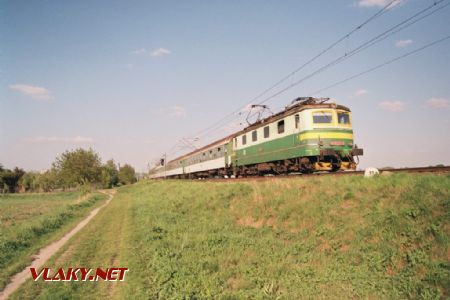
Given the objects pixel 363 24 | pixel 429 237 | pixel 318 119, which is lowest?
pixel 429 237

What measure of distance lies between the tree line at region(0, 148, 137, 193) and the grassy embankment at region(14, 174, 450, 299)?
1489 inches

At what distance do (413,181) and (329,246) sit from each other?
3331 millimetres

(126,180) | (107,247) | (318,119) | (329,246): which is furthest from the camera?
(126,180)

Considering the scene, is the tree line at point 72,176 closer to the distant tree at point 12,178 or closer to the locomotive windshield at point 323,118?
the distant tree at point 12,178

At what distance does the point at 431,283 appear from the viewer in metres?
6.56

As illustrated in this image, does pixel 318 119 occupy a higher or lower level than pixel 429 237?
higher

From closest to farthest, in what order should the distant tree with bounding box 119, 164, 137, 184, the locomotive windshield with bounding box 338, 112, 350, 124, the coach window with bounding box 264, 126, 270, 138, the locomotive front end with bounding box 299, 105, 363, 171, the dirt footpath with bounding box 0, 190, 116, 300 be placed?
the dirt footpath with bounding box 0, 190, 116, 300, the locomotive front end with bounding box 299, 105, 363, 171, the locomotive windshield with bounding box 338, 112, 350, 124, the coach window with bounding box 264, 126, 270, 138, the distant tree with bounding box 119, 164, 137, 184

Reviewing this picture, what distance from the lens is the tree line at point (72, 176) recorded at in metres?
52.3

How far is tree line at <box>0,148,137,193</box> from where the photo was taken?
52.3 m

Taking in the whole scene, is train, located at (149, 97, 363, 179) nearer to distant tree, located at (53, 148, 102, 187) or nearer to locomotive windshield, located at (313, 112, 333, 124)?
locomotive windshield, located at (313, 112, 333, 124)

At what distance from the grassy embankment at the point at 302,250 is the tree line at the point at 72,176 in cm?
3783

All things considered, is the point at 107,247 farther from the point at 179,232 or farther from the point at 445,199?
the point at 445,199

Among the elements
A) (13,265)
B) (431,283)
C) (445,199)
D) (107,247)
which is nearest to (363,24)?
(445,199)

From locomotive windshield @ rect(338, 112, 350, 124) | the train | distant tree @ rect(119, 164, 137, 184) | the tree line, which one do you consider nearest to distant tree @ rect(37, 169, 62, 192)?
the tree line
